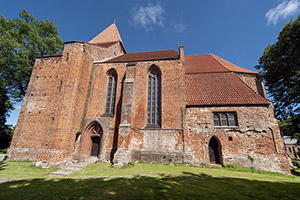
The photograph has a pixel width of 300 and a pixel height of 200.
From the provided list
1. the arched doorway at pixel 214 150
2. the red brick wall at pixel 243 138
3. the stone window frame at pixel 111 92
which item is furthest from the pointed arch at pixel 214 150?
the stone window frame at pixel 111 92

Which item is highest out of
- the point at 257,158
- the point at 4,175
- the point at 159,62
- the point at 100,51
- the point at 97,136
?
the point at 100,51

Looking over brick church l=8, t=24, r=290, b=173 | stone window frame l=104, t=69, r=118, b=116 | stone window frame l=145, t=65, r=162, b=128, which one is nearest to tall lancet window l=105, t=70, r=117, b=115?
stone window frame l=104, t=69, r=118, b=116

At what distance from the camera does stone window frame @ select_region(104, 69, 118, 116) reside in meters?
12.4

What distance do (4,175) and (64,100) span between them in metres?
5.25

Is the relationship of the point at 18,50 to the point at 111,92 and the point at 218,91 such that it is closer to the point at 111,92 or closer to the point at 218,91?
the point at 111,92

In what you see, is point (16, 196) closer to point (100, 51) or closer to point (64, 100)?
point (64, 100)

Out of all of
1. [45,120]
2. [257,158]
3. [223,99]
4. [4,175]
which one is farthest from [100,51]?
[257,158]

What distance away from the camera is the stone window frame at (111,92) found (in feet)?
40.8

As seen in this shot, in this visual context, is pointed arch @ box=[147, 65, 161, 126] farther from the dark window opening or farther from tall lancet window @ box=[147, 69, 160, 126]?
the dark window opening

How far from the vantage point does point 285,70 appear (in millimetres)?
11617

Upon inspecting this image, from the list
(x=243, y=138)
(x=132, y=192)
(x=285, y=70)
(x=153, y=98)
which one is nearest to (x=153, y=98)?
(x=153, y=98)

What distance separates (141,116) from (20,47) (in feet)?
51.2

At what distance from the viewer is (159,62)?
42.7 feet

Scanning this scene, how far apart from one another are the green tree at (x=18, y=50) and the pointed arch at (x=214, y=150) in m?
20.2
